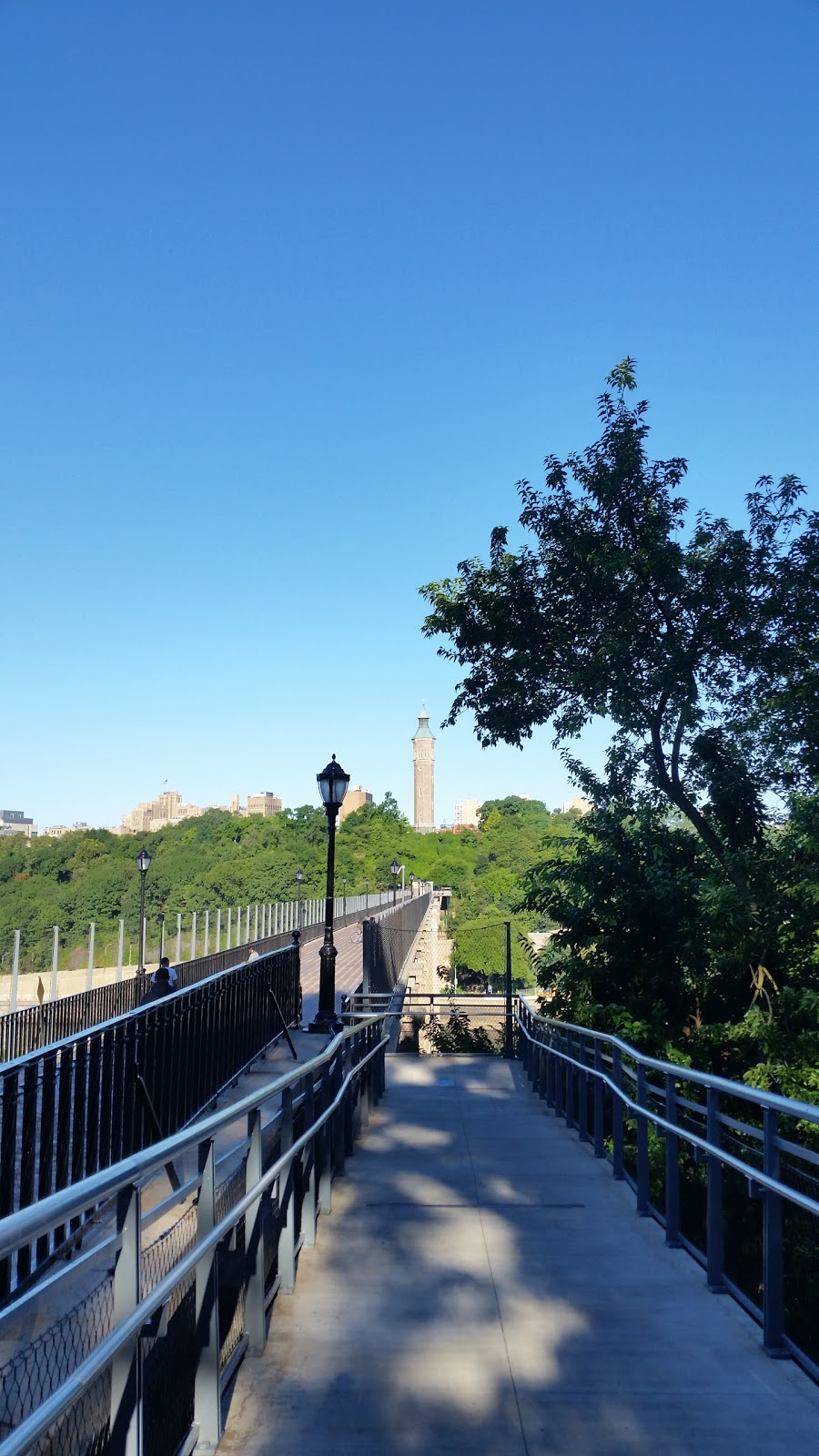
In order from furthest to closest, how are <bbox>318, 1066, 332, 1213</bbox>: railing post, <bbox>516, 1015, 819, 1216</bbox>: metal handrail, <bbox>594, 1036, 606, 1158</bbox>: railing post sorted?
<bbox>594, 1036, 606, 1158</bbox>: railing post
<bbox>318, 1066, 332, 1213</bbox>: railing post
<bbox>516, 1015, 819, 1216</bbox>: metal handrail

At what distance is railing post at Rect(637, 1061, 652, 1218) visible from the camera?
22.9ft

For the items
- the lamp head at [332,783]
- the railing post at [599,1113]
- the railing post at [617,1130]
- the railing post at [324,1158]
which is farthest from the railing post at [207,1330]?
the lamp head at [332,783]

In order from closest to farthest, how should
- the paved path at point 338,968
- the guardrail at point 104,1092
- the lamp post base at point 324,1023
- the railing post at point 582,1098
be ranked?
the guardrail at point 104,1092 → the railing post at point 582,1098 → the lamp post base at point 324,1023 → the paved path at point 338,968

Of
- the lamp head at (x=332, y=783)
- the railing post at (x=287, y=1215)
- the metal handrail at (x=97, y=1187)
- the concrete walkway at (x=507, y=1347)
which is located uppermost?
the lamp head at (x=332, y=783)

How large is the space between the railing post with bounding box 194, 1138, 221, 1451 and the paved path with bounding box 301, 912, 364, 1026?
1841 cm

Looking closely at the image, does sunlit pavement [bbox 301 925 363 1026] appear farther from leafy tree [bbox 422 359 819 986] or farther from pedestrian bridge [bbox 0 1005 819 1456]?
pedestrian bridge [bbox 0 1005 819 1456]

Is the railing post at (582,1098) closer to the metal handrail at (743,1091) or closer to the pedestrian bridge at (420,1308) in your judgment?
the metal handrail at (743,1091)

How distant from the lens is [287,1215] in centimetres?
530

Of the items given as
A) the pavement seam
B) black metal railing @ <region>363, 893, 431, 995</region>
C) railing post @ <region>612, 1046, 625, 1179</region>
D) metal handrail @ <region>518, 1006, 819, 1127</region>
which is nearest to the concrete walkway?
the pavement seam

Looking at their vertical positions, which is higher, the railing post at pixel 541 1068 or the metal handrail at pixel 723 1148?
the metal handrail at pixel 723 1148

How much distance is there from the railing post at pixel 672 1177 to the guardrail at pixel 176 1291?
1.99m

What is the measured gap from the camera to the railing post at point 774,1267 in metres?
4.44

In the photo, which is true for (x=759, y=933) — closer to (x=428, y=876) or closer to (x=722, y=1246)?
(x=722, y=1246)

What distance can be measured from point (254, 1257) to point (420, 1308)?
993mm
